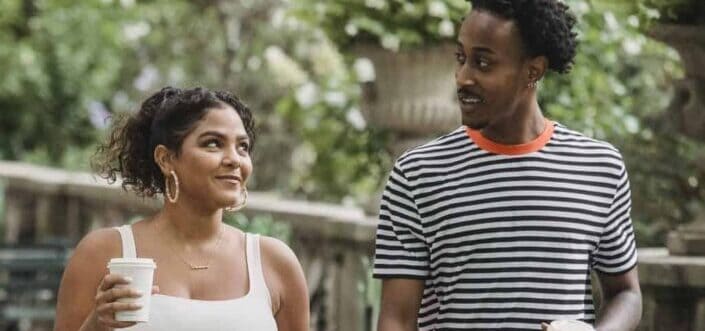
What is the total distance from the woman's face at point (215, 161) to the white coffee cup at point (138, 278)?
15.2 inches

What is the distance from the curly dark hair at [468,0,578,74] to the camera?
3723 mm

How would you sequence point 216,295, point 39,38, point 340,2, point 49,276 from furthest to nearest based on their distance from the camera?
point 39,38
point 49,276
point 340,2
point 216,295

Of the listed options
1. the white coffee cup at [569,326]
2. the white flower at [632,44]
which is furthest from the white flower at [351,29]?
the white coffee cup at [569,326]

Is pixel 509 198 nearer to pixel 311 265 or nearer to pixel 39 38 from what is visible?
pixel 311 265

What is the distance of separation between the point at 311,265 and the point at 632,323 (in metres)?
3.92

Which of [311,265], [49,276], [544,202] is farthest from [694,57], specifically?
[49,276]

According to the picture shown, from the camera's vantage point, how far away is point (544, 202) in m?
3.75

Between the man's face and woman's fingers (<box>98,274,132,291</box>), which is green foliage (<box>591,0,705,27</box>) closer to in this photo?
the man's face

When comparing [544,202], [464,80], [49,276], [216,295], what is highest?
[464,80]

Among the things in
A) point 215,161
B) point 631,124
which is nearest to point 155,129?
point 215,161

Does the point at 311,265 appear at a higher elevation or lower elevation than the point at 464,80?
lower

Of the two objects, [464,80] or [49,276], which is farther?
[49,276]

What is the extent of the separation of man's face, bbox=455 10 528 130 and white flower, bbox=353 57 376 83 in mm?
3733

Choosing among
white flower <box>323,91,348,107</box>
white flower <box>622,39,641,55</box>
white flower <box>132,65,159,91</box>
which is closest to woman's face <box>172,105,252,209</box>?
white flower <box>622,39,641,55</box>
